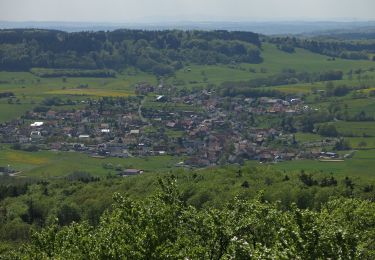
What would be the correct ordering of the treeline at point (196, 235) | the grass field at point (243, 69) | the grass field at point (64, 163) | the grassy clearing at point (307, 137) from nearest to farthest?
the treeline at point (196, 235) → the grass field at point (64, 163) → the grassy clearing at point (307, 137) → the grass field at point (243, 69)

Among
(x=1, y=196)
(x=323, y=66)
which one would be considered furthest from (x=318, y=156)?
(x=323, y=66)

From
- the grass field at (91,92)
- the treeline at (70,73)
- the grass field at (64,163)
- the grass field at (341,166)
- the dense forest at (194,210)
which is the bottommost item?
the grass field at (64,163)

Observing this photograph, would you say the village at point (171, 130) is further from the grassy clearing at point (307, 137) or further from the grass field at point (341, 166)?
the grass field at point (341, 166)

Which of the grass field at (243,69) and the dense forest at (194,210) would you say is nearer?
the dense forest at (194,210)

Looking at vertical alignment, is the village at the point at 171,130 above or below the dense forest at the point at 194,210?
below

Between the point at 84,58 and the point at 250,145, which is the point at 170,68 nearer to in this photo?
the point at 84,58

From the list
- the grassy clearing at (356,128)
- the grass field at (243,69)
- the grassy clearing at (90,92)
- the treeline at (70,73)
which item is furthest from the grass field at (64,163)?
the treeline at (70,73)
